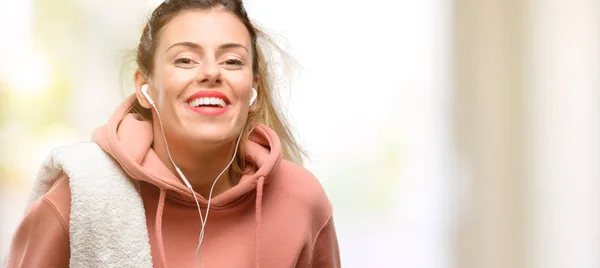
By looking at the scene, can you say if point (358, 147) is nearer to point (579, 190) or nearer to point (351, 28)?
point (351, 28)

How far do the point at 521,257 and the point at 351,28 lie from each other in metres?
0.68

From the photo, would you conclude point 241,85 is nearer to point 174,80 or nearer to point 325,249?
point 174,80

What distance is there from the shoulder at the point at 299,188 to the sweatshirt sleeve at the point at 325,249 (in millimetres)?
29

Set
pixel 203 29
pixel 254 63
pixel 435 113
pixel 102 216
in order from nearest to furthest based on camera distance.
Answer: pixel 102 216, pixel 203 29, pixel 254 63, pixel 435 113

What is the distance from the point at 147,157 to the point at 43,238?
8.2 inches

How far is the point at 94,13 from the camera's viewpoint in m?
1.70

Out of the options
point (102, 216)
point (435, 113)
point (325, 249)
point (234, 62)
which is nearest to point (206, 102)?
point (234, 62)

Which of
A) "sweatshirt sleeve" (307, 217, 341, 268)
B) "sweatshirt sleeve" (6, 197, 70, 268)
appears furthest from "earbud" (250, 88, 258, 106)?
"sweatshirt sleeve" (6, 197, 70, 268)

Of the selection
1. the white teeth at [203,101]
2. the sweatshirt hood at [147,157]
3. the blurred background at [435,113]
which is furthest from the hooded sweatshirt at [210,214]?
the blurred background at [435,113]

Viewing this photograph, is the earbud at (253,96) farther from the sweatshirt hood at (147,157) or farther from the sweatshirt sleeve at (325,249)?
the sweatshirt sleeve at (325,249)

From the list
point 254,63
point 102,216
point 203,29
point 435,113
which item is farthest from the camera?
point 435,113

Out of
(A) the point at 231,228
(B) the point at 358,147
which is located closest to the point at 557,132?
(B) the point at 358,147

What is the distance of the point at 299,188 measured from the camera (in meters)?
1.36

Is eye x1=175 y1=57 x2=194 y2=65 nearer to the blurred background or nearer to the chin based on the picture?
the chin
